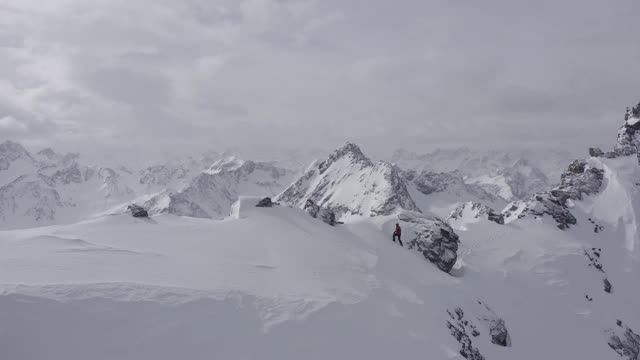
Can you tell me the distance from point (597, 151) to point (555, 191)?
669 inches

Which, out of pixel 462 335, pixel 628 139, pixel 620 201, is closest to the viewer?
pixel 462 335

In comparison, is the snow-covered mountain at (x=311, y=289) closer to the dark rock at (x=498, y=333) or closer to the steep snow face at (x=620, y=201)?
the dark rock at (x=498, y=333)

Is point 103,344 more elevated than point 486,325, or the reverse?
point 103,344

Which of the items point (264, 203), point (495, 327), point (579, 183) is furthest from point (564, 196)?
point (264, 203)

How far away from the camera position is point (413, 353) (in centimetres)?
2669

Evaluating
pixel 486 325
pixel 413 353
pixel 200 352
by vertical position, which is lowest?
pixel 486 325

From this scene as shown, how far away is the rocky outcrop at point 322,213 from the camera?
48969 mm

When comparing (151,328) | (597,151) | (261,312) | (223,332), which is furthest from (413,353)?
(597,151)

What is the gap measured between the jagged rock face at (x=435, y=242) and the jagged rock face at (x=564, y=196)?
24938 millimetres

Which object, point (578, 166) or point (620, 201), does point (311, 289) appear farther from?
point (578, 166)

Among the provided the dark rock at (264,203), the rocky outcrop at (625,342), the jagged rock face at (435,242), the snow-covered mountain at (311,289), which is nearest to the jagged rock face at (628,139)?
the snow-covered mountain at (311,289)

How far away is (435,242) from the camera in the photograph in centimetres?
4566

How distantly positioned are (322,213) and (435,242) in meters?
11.1

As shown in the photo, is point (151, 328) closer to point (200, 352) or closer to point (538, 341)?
point (200, 352)
